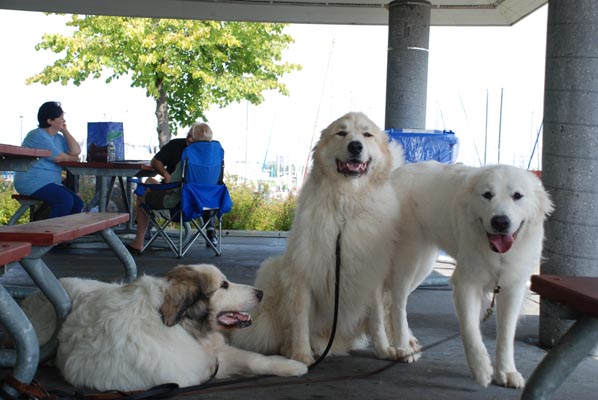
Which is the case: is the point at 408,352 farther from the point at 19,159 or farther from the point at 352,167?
the point at 19,159

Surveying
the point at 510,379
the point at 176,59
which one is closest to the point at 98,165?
the point at 510,379

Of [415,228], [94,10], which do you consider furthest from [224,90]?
[415,228]

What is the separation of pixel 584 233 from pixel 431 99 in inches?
568

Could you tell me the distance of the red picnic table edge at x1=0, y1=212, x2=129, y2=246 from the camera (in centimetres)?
304

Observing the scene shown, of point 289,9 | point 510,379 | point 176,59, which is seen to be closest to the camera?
point 510,379

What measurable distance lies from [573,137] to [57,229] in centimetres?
316

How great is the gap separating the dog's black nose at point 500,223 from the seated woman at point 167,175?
5375mm

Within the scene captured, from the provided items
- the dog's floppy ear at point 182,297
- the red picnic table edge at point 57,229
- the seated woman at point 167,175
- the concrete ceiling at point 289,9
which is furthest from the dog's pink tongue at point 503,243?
the concrete ceiling at point 289,9

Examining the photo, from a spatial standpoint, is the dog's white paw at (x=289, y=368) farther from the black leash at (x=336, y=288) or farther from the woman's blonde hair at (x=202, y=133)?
the woman's blonde hair at (x=202, y=133)

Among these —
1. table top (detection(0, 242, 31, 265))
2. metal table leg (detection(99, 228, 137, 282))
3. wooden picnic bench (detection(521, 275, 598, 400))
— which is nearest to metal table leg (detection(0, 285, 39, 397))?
table top (detection(0, 242, 31, 265))

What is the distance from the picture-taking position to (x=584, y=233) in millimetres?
4188

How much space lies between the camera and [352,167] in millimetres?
3947

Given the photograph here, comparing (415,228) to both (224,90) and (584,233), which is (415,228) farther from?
(224,90)

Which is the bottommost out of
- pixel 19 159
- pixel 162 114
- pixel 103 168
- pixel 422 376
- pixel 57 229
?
pixel 422 376
